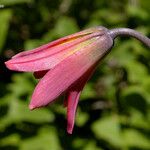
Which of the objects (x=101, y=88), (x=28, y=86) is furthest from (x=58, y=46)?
(x=101, y=88)

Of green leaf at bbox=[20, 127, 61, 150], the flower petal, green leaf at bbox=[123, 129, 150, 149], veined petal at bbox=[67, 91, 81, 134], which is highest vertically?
the flower petal

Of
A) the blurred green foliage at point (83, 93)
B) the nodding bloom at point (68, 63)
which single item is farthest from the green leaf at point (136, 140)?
the nodding bloom at point (68, 63)

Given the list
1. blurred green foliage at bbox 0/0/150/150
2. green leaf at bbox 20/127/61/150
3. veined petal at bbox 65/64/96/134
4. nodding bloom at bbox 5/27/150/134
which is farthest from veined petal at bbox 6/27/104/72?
green leaf at bbox 20/127/61/150

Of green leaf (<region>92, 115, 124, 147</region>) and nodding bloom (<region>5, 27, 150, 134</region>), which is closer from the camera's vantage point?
nodding bloom (<region>5, 27, 150, 134</region>)

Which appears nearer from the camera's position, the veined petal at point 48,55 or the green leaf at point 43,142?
the veined petal at point 48,55

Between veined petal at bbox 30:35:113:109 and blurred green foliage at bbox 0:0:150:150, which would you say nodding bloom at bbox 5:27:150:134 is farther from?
blurred green foliage at bbox 0:0:150:150

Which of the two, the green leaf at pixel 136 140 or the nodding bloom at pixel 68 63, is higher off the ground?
the nodding bloom at pixel 68 63

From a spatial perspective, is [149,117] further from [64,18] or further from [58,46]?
[58,46]

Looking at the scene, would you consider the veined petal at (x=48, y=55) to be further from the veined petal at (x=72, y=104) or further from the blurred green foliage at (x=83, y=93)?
the blurred green foliage at (x=83, y=93)

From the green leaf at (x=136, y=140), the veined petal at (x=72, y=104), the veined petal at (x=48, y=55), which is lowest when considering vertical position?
the green leaf at (x=136, y=140)
